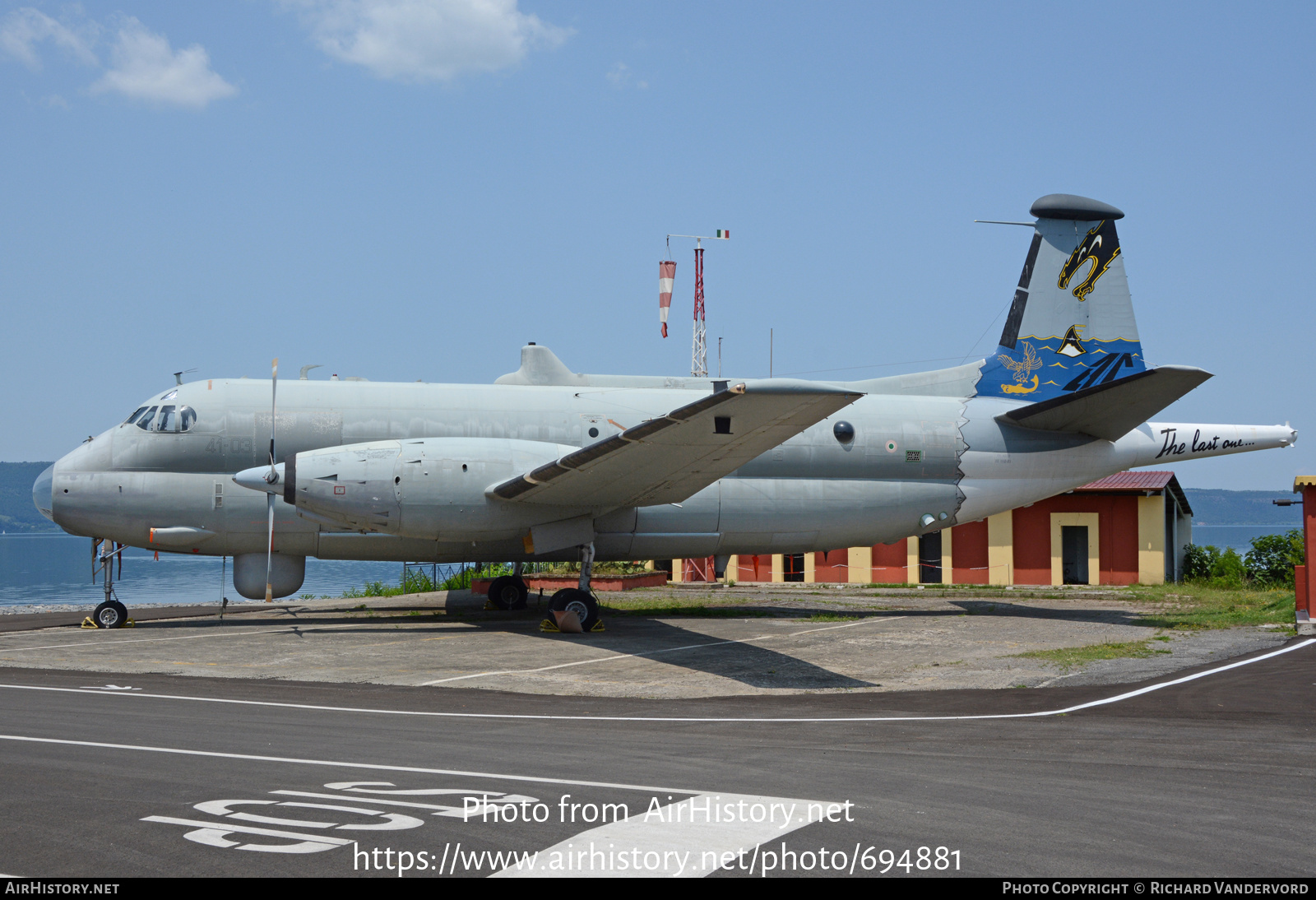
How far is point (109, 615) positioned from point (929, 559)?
26.0 metres

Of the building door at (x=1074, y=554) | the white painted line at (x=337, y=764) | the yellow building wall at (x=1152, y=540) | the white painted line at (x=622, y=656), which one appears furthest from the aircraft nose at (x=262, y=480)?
the building door at (x=1074, y=554)

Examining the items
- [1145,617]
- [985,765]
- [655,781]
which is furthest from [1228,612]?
[655,781]

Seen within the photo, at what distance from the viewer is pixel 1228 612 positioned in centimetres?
2253

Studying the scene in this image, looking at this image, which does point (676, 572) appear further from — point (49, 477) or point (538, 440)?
point (49, 477)

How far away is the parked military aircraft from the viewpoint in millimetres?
16625

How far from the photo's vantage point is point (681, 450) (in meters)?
15.3

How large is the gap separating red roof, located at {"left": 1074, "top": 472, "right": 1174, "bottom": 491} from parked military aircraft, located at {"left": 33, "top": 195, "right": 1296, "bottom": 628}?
33.3ft

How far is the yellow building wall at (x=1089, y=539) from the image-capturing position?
32688mm

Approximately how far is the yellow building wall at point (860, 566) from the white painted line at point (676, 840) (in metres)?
29.3

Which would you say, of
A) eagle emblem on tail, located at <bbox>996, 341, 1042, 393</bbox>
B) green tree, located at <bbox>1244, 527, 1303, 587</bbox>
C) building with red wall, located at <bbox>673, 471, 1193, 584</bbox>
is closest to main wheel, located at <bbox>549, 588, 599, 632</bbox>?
eagle emblem on tail, located at <bbox>996, 341, 1042, 393</bbox>

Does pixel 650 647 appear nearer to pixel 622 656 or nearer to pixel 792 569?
pixel 622 656

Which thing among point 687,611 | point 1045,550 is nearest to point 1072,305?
point 687,611

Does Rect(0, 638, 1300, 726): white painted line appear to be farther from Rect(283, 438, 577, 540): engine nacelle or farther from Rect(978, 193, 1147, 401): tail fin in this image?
Rect(978, 193, 1147, 401): tail fin

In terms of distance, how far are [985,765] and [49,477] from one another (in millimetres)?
17974
